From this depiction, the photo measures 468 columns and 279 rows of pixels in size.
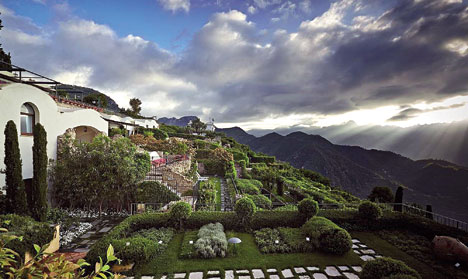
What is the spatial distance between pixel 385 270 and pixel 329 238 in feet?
8.95

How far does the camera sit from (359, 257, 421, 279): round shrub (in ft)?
16.5

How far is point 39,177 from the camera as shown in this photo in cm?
896

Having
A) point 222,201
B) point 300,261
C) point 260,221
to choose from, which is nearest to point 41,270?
point 300,261

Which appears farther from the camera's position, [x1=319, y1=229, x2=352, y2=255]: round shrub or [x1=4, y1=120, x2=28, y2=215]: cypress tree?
[x1=4, y1=120, x2=28, y2=215]: cypress tree

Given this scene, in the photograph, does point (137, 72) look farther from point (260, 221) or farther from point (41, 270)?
point (41, 270)

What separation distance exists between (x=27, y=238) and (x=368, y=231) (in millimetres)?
13706

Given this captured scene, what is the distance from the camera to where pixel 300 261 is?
7.25 m

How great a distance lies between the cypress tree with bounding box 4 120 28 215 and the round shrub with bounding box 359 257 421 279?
41.0 feet

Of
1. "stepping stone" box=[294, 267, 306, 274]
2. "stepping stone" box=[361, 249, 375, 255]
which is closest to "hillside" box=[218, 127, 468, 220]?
"stepping stone" box=[361, 249, 375, 255]

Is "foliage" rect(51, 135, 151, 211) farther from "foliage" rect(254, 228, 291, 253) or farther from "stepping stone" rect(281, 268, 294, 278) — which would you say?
"stepping stone" rect(281, 268, 294, 278)

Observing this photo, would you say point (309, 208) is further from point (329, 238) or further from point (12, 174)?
point (12, 174)

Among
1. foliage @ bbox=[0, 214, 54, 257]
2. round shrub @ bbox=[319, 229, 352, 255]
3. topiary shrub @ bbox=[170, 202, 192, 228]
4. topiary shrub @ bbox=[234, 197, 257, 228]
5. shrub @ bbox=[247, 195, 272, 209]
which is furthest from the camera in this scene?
shrub @ bbox=[247, 195, 272, 209]

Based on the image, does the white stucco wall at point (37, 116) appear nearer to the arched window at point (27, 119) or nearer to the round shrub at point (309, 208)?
the arched window at point (27, 119)

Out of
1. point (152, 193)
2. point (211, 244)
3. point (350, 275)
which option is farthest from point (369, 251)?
point (152, 193)
